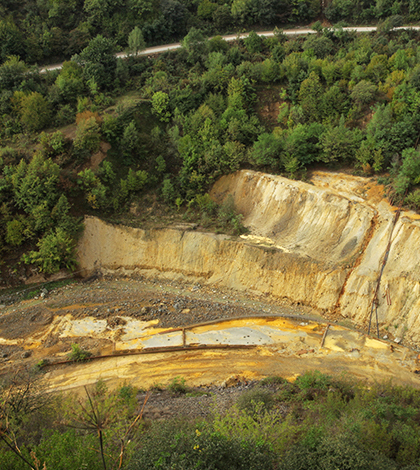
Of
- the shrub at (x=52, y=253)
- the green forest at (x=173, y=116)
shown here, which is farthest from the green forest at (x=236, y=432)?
the green forest at (x=173, y=116)

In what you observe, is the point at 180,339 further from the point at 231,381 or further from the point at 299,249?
the point at 299,249

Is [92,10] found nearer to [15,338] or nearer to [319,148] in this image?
[319,148]

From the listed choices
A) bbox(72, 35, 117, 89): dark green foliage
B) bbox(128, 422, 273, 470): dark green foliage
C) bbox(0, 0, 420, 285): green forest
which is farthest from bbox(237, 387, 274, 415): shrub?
bbox(72, 35, 117, 89): dark green foliage

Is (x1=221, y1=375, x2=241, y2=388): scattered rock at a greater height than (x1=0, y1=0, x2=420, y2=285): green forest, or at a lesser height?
lesser

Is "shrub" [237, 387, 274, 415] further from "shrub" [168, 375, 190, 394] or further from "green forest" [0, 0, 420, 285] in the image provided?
"green forest" [0, 0, 420, 285]

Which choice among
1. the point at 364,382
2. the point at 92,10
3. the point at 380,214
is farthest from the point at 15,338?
the point at 92,10

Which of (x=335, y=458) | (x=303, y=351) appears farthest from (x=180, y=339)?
(x=335, y=458)
